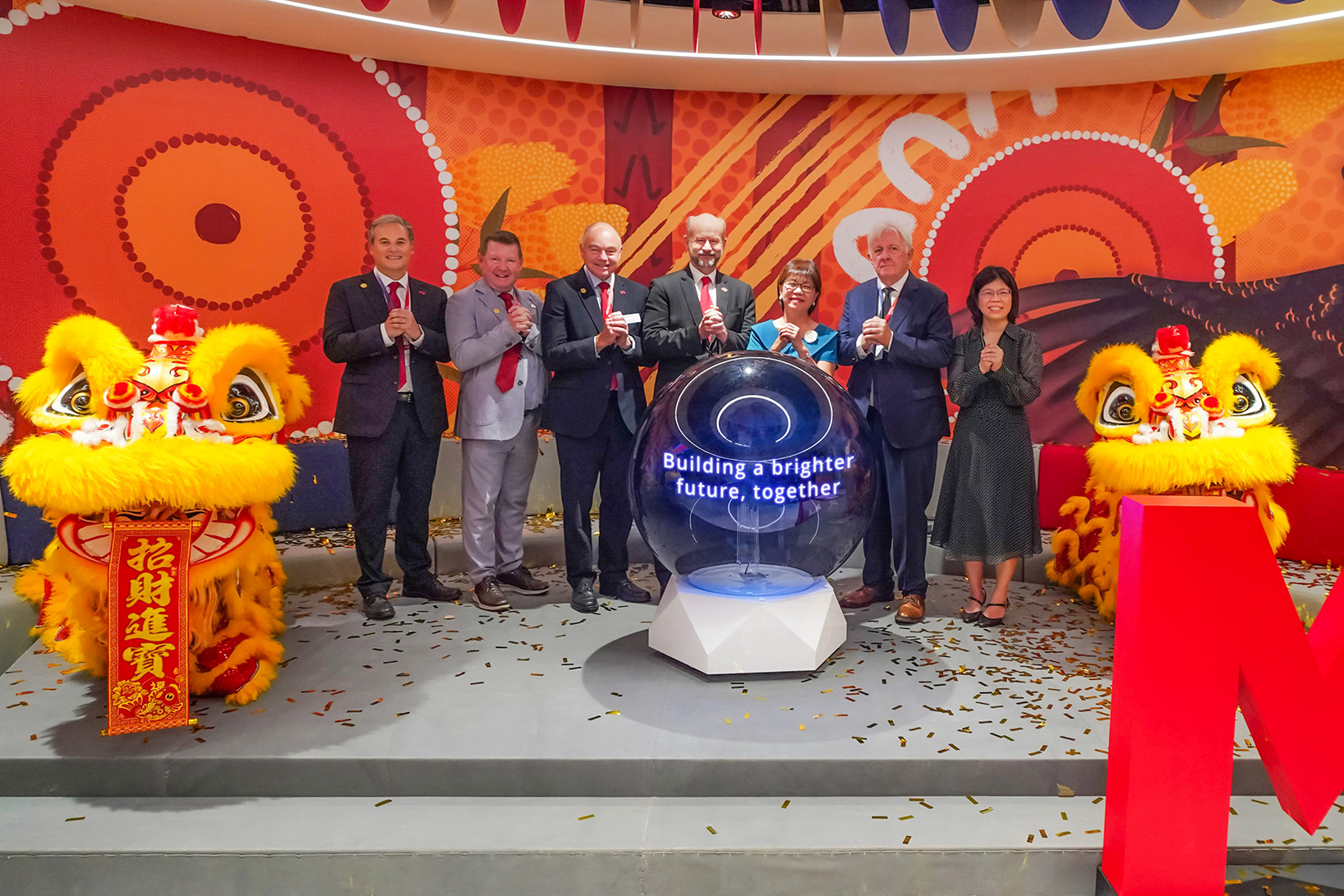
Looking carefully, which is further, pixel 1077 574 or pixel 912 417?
pixel 1077 574

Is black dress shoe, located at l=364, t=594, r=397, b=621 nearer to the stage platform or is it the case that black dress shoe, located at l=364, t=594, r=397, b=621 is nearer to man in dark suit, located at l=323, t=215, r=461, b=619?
man in dark suit, located at l=323, t=215, r=461, b=619

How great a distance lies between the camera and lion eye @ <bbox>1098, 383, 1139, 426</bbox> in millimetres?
3742

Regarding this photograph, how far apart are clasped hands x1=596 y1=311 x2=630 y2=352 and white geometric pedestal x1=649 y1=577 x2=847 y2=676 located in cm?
125

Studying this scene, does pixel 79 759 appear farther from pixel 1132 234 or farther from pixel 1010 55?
pixel 1132 234

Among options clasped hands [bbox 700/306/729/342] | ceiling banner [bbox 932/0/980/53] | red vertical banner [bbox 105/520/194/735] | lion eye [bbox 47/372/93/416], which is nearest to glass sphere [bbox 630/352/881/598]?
clasped hands [bbox 700/306/729/342]

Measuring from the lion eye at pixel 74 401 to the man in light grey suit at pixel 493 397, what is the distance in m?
1.49

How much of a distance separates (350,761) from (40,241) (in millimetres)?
3863

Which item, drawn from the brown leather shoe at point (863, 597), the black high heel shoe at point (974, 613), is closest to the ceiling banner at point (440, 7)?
the brown leather shoe at point (863, 597)

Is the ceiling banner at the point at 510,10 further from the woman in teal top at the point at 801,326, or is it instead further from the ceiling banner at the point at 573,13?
the woman in teal top at the point at 801,326

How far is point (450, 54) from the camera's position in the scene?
16.8 ft

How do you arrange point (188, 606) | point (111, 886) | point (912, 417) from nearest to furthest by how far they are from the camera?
point (111, 886)
point (188, 606)
point (912, 417)

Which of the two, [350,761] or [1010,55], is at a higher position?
[1010,55]

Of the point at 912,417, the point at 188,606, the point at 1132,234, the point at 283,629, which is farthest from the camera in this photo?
the point at 1132,234

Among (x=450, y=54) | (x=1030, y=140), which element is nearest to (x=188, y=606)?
(x=450, y=54)
